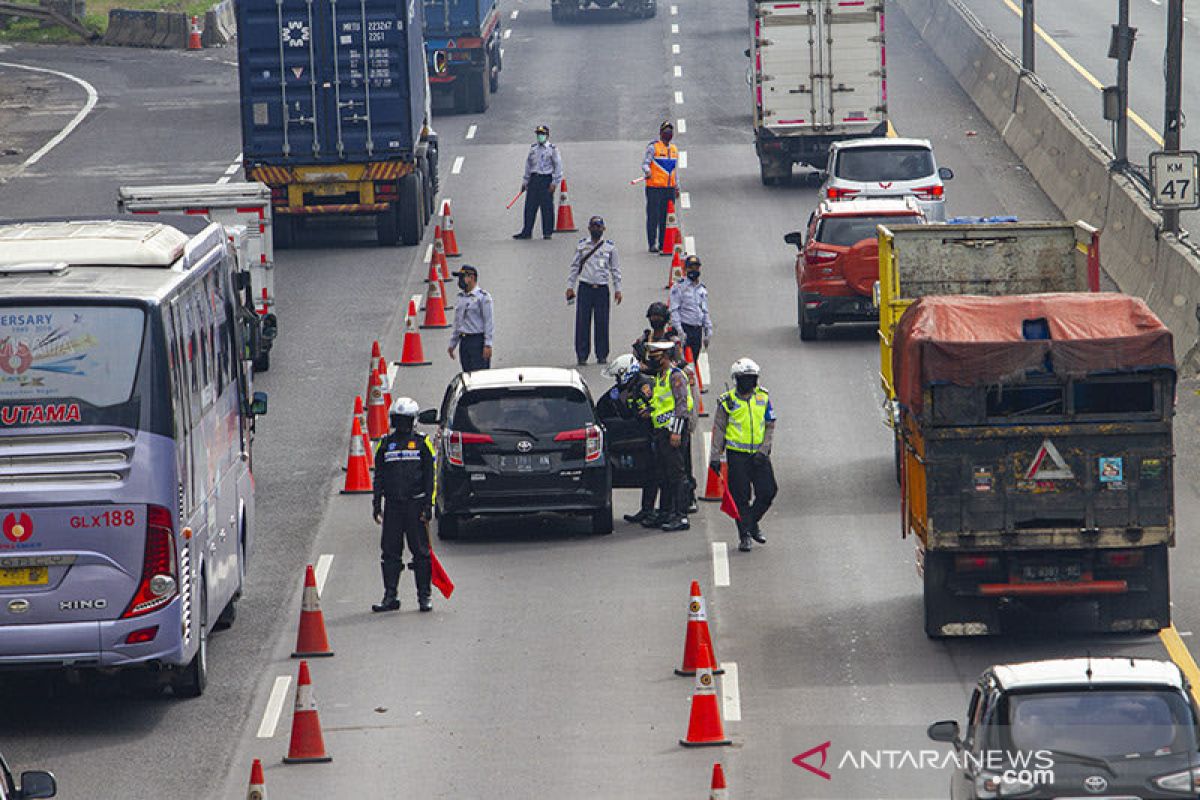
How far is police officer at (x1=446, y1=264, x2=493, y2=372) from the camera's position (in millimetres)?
26734

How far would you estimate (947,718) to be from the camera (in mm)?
16531

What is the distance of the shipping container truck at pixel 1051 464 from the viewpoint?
18.0m

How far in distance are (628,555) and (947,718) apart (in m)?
5.88

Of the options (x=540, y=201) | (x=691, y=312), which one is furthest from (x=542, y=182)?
(x=691, y=312)

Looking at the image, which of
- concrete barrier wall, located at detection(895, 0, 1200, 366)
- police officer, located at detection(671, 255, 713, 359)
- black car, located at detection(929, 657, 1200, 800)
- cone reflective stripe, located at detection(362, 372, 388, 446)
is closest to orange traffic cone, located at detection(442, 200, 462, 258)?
concrete barrier wall, located at detection(895, 0, 1200, 366)

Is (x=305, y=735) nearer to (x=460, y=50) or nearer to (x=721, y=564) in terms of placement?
(x=721, y=564)

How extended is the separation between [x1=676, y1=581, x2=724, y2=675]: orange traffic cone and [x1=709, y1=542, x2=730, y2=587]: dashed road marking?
2743 millimetres

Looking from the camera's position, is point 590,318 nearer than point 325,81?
Yes

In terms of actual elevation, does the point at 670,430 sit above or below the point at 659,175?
below

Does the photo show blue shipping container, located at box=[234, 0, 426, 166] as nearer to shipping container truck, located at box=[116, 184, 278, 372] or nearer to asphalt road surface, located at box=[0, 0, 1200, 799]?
A: asphalt road surface, located at box=[0, 0, 1200, 799]

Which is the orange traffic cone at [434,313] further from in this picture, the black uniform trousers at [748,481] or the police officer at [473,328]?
the black uniform trousers at [748,481]

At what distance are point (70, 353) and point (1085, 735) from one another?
7.43 metres

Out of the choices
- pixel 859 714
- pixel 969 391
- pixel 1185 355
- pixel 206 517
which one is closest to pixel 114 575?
pixel 206 517

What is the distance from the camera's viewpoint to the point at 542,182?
3797 centimetres
